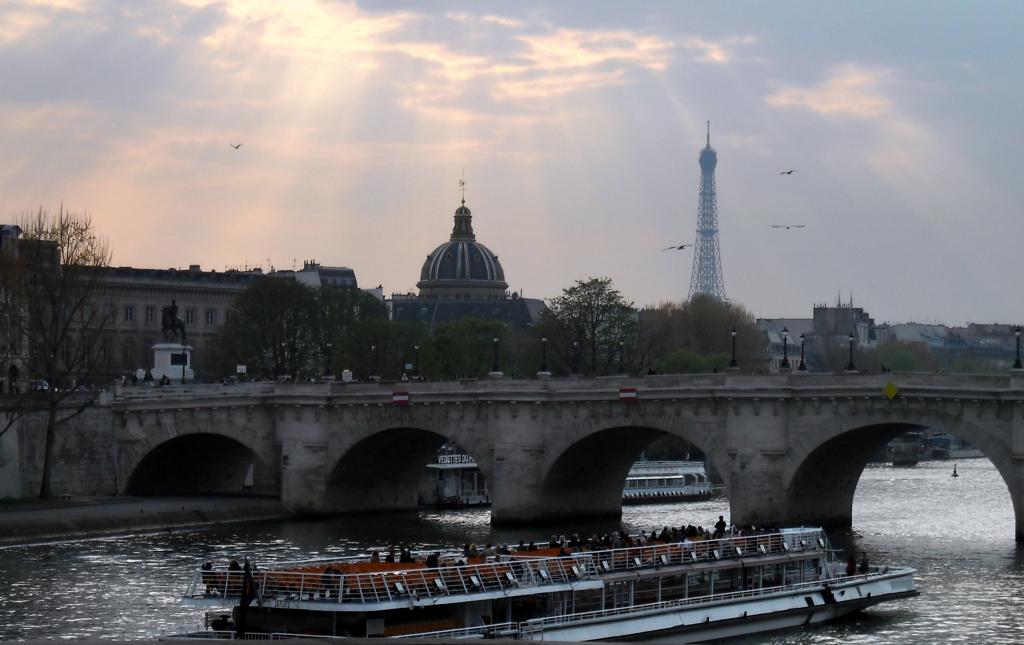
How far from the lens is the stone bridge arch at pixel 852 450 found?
78438 mm

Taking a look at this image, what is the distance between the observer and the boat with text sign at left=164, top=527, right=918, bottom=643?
5406cm

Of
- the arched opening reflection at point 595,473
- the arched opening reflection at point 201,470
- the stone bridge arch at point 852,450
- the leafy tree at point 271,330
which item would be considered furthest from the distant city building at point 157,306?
the stone bridge arch at point 852,450

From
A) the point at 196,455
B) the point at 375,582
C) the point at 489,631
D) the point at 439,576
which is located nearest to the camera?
the point at 375,582

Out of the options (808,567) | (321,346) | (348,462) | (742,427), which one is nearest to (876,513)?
(742,427)

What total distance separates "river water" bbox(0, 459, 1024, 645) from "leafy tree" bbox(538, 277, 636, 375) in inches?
1187

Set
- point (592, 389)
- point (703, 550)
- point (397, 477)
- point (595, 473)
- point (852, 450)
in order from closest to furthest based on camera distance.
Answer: point (703, 550) → point (852, 450) → point (592, 389) → point (595, 473) → point (397, 477)

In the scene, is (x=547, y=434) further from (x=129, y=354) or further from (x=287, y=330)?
(x=129, y=354)

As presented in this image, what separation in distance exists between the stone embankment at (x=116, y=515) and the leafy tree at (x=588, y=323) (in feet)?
144

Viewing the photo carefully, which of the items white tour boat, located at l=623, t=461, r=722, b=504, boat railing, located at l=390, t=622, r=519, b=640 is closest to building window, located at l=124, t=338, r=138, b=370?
white tour boat, located at l=623, t=461, r=722, b=504

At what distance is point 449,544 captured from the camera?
276 feet

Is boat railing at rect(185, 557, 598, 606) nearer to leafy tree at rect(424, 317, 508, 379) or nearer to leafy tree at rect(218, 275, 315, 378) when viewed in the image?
leafy tree at rect(424, 317, 508, 379)

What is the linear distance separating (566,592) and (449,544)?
84.8 ft

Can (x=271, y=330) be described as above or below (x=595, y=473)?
above

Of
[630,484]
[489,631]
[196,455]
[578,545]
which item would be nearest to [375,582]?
[489,631]
